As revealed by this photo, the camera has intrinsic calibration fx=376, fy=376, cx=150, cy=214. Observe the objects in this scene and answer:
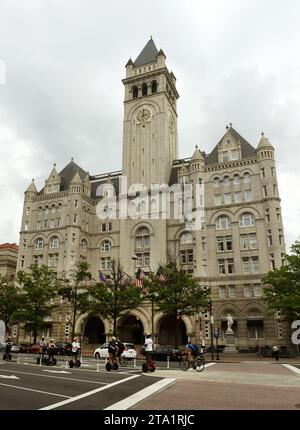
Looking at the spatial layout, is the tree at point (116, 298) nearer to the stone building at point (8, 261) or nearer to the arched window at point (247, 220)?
the arched window at point (247, 220)

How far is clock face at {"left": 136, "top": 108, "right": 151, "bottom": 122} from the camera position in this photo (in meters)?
71.2

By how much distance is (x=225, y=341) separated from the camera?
4988 cm

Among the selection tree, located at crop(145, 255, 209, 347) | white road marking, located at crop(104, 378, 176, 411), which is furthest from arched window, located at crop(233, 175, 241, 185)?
white road marking, located at crop(104, 378, 176, 411)

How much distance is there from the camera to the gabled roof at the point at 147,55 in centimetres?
7781

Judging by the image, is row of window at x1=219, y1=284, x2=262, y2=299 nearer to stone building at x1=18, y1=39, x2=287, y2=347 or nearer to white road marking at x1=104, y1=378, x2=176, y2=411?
stone building at x1=18, y1=39, x2=287, y2=347

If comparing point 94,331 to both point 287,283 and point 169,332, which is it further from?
point 287,283

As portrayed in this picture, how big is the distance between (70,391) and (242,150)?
2047 inches

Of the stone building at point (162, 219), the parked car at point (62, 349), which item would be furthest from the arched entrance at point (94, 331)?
the parked car at point (62, 349)

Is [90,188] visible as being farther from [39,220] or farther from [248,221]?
[248,221]

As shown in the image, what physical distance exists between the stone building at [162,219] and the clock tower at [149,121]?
0.20 m

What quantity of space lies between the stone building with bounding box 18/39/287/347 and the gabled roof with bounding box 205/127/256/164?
0.19m

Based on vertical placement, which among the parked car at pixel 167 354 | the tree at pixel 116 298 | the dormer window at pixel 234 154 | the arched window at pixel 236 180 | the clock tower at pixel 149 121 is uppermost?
the clock tower at pixel 149 121

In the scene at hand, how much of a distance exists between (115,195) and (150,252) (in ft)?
50.8
